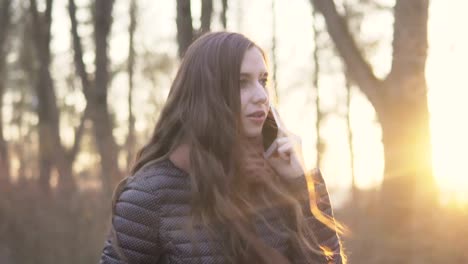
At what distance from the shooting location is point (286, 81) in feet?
92.8

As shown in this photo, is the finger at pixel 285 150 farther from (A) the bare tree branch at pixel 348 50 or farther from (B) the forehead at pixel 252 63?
(A) the bare tree branch at pixel 348 50

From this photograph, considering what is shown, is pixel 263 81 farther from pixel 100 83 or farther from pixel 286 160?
pixel 100 83

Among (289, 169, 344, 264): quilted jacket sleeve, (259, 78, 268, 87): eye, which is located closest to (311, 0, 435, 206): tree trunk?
(289, 169, 344, 264): quilted jacket sleeve

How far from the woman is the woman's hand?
0.9 inches

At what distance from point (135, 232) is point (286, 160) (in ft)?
2.17

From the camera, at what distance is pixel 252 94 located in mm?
3295

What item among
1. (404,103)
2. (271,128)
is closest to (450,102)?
(404,103)

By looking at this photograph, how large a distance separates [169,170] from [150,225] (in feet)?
0.75

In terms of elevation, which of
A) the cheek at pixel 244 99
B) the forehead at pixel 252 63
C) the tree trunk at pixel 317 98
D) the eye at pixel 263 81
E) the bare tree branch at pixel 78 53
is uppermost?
the forehead at pixel 252 63

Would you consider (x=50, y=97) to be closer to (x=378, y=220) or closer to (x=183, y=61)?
(x=378, y=220)

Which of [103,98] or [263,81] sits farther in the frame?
[103,98]

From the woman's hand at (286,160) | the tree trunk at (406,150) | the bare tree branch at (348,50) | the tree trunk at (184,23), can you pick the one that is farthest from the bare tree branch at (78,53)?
the woman's hand at (286,160)

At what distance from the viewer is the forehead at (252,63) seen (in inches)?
131

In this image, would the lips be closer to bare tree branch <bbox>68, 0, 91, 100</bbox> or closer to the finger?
the finger
